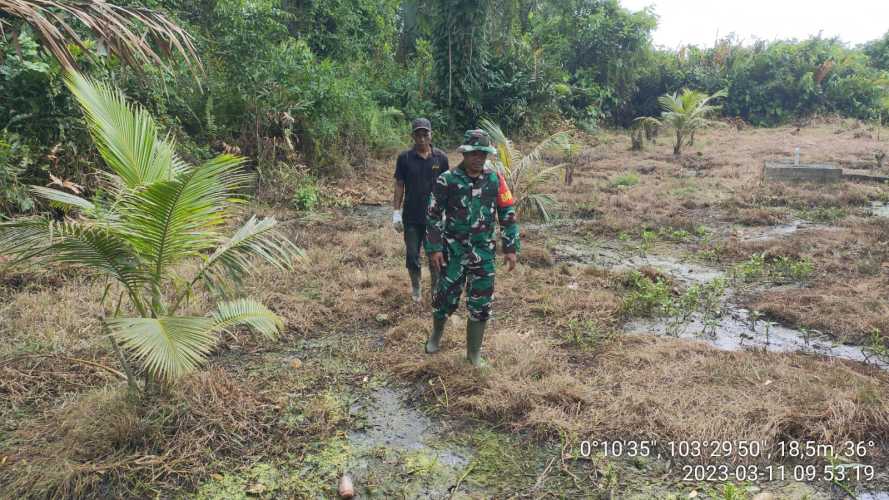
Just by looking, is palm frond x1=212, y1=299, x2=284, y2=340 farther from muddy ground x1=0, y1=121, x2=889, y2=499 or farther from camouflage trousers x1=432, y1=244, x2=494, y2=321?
camouflage trousers x1=432, y1=244, x2=494, y2=321

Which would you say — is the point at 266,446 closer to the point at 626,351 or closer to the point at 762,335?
the point at 626,351

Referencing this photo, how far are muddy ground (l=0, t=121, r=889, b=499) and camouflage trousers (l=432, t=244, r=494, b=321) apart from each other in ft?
1.52

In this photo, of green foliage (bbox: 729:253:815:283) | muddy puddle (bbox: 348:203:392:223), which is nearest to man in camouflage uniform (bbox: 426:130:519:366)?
green foliage (bbox: 729:253:815:283)

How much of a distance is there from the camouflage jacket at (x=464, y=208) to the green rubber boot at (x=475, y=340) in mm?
531

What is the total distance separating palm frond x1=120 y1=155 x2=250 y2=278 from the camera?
2.67 meters

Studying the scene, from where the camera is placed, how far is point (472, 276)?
3.73 meters

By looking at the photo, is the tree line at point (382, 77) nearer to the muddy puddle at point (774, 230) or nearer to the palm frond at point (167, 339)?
the palm frond at point (167, 339)

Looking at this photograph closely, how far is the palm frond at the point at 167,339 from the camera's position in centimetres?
252

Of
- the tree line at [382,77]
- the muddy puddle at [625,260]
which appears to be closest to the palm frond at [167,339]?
the tree line at [382,77]

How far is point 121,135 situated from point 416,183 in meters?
2.43

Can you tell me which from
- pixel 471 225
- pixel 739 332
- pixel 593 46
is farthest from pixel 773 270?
pixel 593 46

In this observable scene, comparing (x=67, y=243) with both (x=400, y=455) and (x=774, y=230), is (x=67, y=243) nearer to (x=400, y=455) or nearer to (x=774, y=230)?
(x=400, y=455)

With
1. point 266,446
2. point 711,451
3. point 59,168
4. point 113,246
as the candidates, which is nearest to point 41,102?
point 59,168

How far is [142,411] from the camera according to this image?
3111mm
